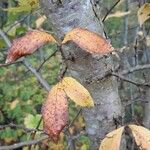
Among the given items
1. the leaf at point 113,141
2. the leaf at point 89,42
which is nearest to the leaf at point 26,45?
the leaf at point 89,42

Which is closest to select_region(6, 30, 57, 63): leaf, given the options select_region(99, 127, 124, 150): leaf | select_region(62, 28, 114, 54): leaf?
select_region(62, 28, 114, 54): leaf

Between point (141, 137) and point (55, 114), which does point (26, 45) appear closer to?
point (55, 114)

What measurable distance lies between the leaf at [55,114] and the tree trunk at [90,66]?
108 mm

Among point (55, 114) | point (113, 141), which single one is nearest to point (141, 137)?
point (113, 141)

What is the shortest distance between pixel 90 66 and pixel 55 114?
14 centimetres

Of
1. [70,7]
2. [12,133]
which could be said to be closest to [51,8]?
[70,7]

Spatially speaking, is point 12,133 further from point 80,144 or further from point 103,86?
point 103,86

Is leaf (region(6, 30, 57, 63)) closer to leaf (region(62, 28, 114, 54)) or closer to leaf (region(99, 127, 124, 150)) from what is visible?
leaf (region(62, 28, 114, 54))

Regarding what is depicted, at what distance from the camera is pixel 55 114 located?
0.52m

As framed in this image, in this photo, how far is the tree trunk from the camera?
0.58 m

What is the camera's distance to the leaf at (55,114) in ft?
1.69

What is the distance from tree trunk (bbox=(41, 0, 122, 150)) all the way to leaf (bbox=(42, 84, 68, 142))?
11 centimetres

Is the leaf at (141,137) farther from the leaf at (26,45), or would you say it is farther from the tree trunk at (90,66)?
the leaf at (26,45)

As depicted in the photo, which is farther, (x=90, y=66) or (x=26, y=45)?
(x=90, y=66)
